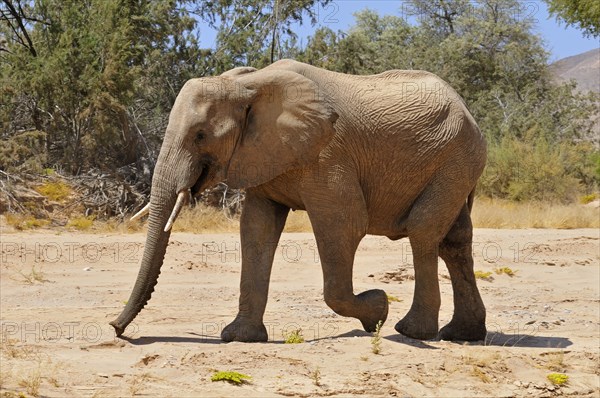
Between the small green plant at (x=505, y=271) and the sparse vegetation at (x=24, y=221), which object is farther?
the sparse vegetation at (x=24, y=221)

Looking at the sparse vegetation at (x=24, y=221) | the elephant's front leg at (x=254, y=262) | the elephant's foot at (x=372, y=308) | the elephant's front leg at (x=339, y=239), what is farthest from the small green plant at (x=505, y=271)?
the sparse vegetation at (x=24, y=221)

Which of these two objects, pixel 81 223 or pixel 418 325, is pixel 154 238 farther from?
pixel 81 223

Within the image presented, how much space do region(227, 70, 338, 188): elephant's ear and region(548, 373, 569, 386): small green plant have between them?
2.66 meters

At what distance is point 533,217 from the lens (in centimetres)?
1909

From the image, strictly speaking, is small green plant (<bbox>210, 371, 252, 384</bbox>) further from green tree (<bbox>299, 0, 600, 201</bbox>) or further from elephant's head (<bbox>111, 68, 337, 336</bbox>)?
green tree (<bbox>299, 0, 600, 201</bbox>)

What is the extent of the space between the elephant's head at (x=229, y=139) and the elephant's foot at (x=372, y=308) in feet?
4.73

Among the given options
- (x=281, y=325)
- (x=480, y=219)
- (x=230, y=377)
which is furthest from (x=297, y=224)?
(x=230, y=377)

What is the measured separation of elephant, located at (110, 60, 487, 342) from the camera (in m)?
8.04

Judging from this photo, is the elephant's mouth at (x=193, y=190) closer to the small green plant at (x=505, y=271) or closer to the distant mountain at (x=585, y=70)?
the small green plant at (x=505, y=271)

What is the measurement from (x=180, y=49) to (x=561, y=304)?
11.4m

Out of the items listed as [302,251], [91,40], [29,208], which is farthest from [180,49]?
[302,251]

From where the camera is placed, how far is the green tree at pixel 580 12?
2252 centimetres

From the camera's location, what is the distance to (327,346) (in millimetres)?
8070

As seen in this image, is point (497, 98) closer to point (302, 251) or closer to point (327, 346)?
point (302, 251)
